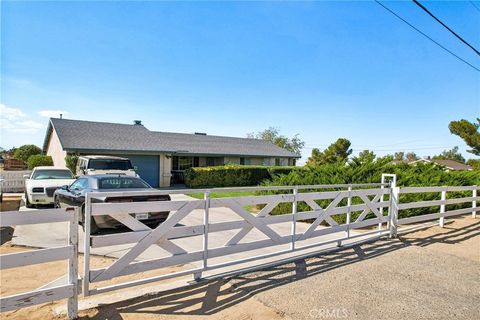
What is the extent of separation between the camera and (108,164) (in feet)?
47.4

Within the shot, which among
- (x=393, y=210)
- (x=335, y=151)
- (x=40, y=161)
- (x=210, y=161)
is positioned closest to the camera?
(x=393, y=210)

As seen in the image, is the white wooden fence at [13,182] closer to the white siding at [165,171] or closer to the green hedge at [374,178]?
the white siding at [165,171]

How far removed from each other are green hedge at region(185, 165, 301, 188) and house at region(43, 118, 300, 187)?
2092 mm

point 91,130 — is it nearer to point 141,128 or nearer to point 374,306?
point 141,128

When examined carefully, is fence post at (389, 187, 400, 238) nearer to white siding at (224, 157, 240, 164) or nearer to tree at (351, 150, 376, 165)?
tree at (351, 150, 376, 165)

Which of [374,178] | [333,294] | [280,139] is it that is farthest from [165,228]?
[280,139]

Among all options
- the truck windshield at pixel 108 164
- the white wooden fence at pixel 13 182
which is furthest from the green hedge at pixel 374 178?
the white wooden fence at pixel 13 182

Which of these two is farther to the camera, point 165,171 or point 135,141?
point 135,141

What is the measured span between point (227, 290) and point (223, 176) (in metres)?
18.2

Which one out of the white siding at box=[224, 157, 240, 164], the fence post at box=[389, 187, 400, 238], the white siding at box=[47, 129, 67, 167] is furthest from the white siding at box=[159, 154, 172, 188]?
the fence post at box=[389, 187, 400, 238]

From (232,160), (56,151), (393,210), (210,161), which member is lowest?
(393,210)

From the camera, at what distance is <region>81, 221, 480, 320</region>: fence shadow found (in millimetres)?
3566

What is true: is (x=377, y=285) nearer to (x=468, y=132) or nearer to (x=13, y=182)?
(x=13, y=182)

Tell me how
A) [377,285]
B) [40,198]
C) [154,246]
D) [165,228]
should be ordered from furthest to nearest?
[40,198] → [154,246] → [377,285] → [165,228]
